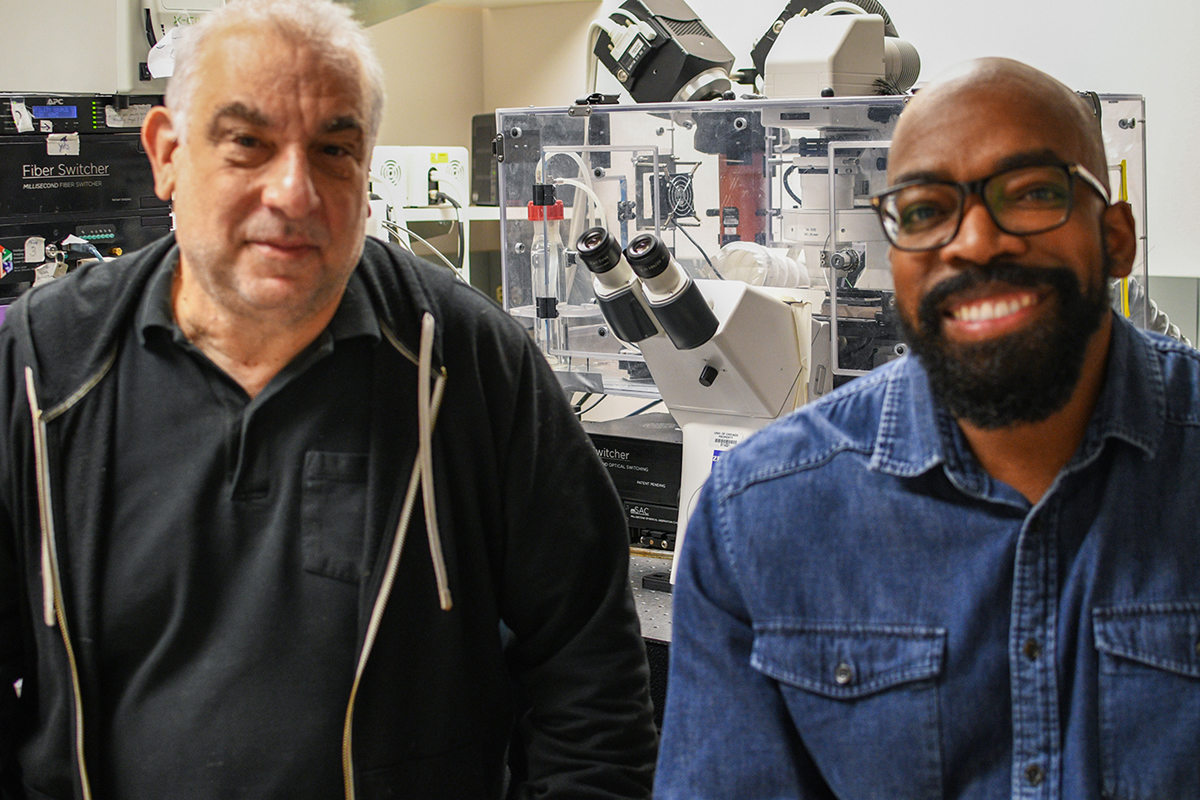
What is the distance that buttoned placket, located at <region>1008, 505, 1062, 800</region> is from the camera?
0.94 m

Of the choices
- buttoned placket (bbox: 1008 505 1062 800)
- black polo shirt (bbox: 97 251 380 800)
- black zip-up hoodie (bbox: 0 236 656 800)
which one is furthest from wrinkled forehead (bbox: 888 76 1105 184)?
black polo shirt (bbox: 97 251 380 800)

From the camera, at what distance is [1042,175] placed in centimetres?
95

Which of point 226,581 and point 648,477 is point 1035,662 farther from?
point 648,477

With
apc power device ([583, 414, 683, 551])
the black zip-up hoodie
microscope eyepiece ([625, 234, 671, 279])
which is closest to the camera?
the black zip-up hoodie

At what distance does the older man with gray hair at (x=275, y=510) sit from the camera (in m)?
1.15

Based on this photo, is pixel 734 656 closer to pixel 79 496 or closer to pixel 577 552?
pixel 577 552

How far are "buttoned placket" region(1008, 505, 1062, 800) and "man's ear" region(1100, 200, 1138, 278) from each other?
241 millimetres

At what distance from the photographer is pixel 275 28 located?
117 cm

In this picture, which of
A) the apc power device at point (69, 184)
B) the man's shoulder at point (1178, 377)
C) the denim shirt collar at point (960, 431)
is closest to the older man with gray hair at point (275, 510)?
the denim shirt collar at point (960, 431)

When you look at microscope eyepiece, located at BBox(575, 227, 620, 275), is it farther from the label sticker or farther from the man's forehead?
the label sticker

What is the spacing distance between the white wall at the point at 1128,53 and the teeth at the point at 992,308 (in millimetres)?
2120

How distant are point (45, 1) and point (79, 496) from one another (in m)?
1.53

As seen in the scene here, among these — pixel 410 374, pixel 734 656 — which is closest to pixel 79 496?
pixel 410 374

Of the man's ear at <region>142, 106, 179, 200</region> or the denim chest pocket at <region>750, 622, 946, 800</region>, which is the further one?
the man's ear at <region>142, 106, 179, 200</region>
